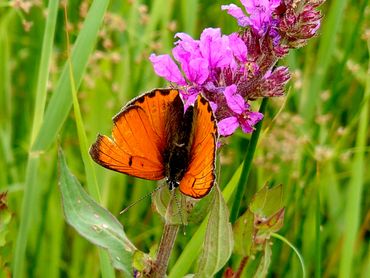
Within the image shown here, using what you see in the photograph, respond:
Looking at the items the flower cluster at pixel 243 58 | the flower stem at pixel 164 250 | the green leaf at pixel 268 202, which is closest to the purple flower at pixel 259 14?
the flower cluster at pixel 243 58

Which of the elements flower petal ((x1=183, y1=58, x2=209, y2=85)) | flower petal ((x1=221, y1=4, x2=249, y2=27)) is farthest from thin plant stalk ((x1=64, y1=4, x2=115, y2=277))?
flower petal ((x1=221, y1=4, x2=249, y2=27))

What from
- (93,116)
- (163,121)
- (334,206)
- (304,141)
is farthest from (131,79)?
(163,121)

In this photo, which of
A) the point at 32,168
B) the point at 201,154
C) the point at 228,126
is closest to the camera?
the point at 201,154

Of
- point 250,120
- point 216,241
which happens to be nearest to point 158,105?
point 250,120

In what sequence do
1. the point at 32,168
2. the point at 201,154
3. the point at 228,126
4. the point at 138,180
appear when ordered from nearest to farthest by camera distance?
the point at 201,154, the point at 228,126, the point at 32,168, the point at 138,180

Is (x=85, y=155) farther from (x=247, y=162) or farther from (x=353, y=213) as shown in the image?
(x=353, y=213)

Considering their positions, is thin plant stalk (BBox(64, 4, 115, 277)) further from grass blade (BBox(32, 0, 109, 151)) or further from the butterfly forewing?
the butterfly forewing

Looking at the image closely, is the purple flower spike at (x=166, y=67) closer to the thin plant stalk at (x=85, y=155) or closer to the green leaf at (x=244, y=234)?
the thin plant stalk at (x=85, y=155)
